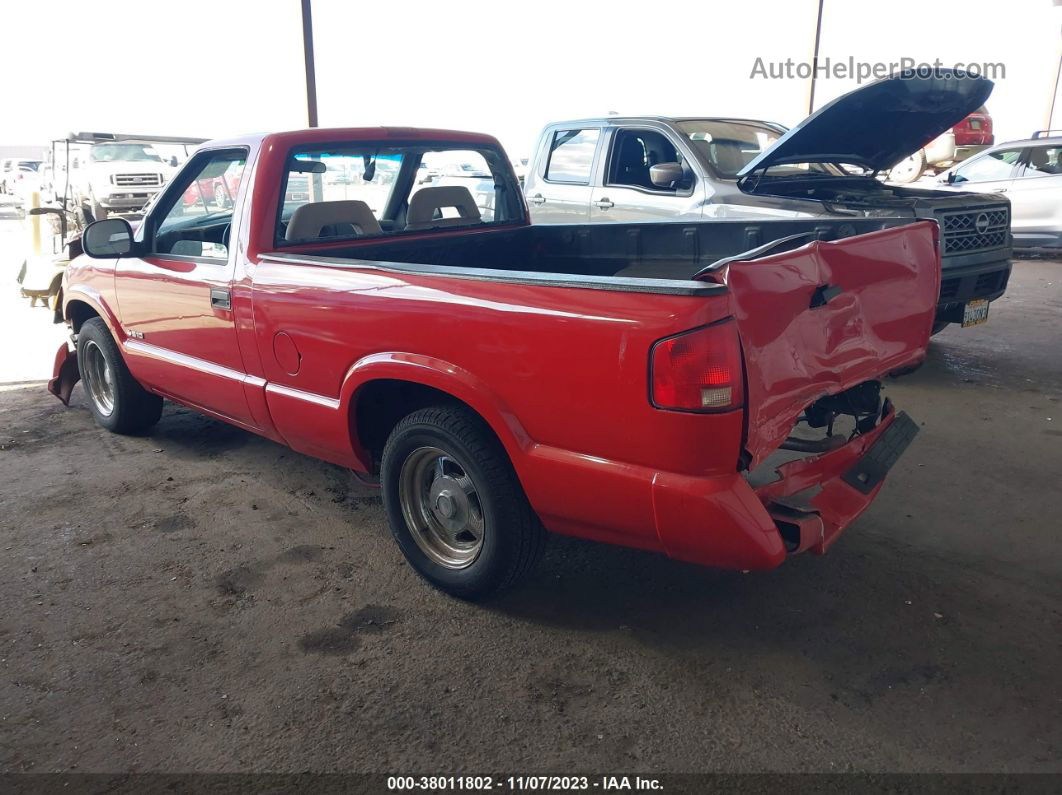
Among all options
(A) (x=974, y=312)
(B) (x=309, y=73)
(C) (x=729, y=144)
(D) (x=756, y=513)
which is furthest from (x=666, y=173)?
(B) (x=309, y=73)

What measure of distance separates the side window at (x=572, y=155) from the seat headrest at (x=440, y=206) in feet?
10.5

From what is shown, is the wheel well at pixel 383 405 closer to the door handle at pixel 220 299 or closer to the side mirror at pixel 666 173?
the door handle at pixel 220 299

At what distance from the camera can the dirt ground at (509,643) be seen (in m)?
2.36

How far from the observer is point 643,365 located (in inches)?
91.3

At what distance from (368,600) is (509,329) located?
1.26 m

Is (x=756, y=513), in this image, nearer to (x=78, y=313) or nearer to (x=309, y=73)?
(x=78, y=313)

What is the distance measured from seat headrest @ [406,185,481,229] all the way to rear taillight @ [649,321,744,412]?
2227 millimetres

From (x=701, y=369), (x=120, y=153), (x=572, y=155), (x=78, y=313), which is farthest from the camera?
(x=120, y=153)

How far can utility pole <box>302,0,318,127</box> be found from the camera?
9.82 metres

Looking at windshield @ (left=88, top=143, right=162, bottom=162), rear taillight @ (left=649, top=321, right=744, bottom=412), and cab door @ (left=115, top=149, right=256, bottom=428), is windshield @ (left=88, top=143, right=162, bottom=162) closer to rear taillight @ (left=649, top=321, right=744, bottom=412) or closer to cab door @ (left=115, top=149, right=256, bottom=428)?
cab door @ (left=115, top=149, right=256, bottom=428)

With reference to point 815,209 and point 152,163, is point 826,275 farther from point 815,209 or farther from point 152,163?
point 152,163

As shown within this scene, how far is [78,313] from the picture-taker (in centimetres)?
512

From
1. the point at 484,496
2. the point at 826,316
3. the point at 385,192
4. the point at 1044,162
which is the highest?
the point at 1044,162

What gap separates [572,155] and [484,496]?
5.42 metres
